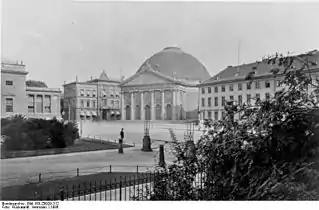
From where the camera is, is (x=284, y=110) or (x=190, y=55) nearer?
(x=284, y=110)

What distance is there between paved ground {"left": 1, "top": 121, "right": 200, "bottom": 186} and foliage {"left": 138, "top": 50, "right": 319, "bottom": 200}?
18 centimetres

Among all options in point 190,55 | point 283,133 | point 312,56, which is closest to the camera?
point 283,133

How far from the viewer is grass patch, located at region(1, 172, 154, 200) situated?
1.58 metres

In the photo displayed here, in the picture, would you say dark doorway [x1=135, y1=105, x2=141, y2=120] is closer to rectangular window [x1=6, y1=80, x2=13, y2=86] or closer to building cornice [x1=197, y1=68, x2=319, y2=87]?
building cornice [x1=197, y1=68, x2=319, y2=87]

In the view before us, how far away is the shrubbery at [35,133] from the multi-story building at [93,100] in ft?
0.26

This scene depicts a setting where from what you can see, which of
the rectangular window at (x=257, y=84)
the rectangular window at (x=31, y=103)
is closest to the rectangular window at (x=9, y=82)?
the rectangular window at (x=31, y=103)

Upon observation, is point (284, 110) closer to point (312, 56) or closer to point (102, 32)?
point (312, 56)

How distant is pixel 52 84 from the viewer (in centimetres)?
171

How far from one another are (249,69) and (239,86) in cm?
11

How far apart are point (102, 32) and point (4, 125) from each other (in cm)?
75

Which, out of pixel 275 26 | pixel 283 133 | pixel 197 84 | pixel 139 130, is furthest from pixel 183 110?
pixel 275 26

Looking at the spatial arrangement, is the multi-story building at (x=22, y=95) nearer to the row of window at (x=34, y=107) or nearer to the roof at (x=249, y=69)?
the row of window at (x=34, y=107)

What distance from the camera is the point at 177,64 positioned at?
1715 mm

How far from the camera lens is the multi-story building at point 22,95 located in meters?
1.65
